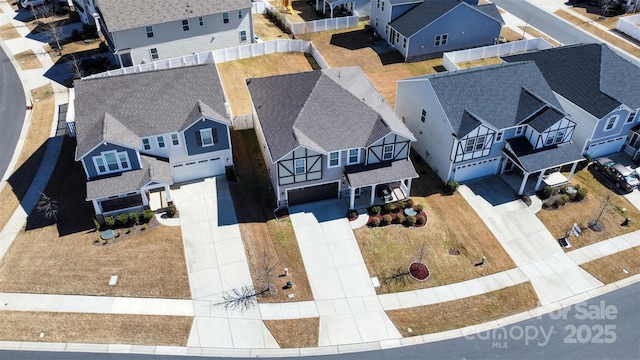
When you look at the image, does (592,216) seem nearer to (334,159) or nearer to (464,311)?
(464,311)

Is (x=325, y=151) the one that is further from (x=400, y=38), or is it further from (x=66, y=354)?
(x=400, y=38)

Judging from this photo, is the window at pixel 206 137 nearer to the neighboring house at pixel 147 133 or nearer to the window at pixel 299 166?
the neighboring house at pixel 147 133

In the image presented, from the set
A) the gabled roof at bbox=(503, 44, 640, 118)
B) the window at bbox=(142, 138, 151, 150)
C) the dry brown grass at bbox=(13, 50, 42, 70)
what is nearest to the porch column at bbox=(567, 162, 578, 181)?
the gabled roof at bbox=(503, 44, 640, 118)

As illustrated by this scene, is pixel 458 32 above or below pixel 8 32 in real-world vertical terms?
above

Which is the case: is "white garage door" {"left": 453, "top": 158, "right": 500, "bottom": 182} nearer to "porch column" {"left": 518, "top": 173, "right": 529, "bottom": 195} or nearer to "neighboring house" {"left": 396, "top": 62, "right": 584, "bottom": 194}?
"neighboring house" {"left": 396, "top": 62, "right": 584, "bottom": 194}

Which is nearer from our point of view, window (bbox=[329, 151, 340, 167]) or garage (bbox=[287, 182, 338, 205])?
window (bbox=[329, 151, 340, 167])

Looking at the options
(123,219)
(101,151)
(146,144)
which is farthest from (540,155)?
(101,151)
